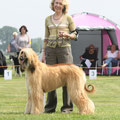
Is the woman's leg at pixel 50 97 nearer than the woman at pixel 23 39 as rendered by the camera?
Yes

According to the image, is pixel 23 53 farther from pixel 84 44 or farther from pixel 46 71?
pixel 84 44

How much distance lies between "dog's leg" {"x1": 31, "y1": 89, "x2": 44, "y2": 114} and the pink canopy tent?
10.9 metres

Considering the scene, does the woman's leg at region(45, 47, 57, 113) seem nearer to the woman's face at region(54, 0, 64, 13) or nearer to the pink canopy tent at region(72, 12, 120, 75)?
the woman's face at region(54, 0, 64, 13)

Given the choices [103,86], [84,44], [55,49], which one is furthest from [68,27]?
[84,44]

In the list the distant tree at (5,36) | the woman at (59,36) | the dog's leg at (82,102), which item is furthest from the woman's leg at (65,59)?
the distant tree at (5,36)

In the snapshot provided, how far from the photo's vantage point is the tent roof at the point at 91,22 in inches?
645

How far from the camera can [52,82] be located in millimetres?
5531

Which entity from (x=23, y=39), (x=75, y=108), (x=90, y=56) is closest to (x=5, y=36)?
(x=90, y=56)

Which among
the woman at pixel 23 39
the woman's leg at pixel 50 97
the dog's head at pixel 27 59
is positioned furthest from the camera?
the woman at pixel 23 39

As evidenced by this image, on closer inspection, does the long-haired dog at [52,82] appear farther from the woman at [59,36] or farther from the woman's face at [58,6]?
the woman's face at [58,6]

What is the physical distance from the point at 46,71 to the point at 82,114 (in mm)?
824

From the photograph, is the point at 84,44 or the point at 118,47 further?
the point at 84,44

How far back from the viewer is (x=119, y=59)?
16.7m

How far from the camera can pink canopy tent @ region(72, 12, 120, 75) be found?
16.4 meters
